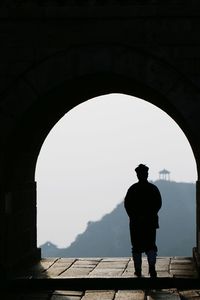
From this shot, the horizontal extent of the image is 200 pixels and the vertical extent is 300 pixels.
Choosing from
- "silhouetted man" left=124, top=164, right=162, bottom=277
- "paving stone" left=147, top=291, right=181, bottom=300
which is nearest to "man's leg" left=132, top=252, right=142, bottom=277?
"silhouetted man" left=124, top=164, right=162, bottom=277

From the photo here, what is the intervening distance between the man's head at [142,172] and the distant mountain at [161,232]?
118661 millimetres

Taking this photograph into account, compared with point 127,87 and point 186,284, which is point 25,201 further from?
point 186,284

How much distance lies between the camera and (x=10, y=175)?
9750mm

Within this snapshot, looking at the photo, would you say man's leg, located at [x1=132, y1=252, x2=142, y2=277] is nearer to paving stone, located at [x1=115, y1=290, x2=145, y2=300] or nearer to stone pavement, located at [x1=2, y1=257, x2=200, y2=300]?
stone pavement, located at [x1=2, y1=257, x2=200, y2=300]

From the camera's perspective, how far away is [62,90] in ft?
31.4

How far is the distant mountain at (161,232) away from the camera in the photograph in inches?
5423

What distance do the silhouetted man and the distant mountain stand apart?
389ft

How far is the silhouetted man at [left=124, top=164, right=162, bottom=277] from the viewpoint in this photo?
8.21 metres

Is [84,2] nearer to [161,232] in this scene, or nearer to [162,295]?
[162,295]

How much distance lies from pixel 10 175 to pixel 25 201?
106 cm

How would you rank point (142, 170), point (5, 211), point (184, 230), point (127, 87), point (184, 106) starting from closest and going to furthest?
point (142, 170)
point (184, 106)
point (5, 211)
point (127, 87)
point (184, 230)

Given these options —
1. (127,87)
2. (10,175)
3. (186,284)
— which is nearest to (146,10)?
(127,87)

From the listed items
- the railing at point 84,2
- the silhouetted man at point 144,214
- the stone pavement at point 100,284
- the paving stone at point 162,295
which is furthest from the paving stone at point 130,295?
the railing at point 84,2

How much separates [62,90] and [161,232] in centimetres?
13594
